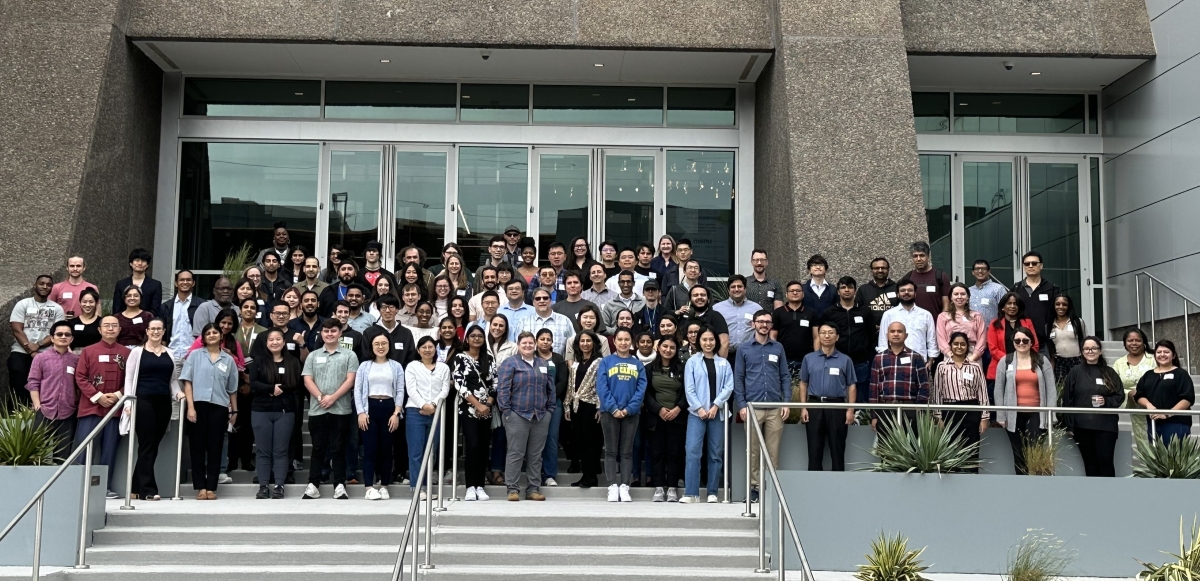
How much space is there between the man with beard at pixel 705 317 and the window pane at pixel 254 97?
29.0 ft

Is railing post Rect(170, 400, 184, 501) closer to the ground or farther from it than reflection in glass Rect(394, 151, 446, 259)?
closer to the ground

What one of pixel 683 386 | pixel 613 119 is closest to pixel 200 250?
pixel 613 119

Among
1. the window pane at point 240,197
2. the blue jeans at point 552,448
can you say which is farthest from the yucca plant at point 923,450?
the window pane at point 240,197

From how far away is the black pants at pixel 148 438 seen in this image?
1180 centimetres

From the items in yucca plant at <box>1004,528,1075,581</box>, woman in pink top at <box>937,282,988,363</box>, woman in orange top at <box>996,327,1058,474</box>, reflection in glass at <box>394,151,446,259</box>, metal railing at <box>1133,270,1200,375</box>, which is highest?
reflection in glass at <box>394,151,446,259</box>

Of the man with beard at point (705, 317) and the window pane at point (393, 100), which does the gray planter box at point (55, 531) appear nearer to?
the man with beard at point (705, 317)

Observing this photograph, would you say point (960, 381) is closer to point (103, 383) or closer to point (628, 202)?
point (103, 383)

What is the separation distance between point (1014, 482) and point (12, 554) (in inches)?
329

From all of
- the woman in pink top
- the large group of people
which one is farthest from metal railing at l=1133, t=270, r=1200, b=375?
the woman in pink top

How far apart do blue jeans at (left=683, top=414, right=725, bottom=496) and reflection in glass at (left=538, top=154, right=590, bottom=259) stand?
7954 millimetres

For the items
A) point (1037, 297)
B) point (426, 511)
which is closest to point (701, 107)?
point (1037, 297)

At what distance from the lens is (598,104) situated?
64.7 ft

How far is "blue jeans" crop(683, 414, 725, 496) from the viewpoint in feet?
39.0

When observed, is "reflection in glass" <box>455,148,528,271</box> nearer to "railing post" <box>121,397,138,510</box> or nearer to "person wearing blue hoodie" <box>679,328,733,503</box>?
"person wearing blue hoodie" <box>679,328,733,503</box>
